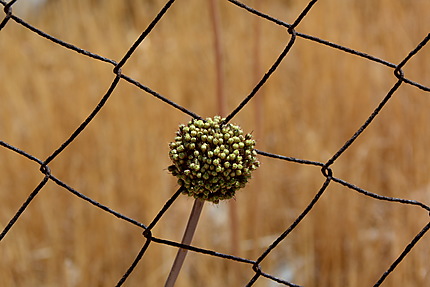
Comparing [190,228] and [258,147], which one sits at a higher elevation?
[258,147]

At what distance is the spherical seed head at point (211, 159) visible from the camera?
50cm

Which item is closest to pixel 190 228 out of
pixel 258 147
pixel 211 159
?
pixel 211 159

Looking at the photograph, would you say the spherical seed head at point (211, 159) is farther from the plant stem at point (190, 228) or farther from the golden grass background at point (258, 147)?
the golden grass background at point (258, 147)

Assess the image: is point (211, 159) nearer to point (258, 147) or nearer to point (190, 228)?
point (190, 228)

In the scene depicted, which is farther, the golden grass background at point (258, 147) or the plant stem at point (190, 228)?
the golden grass background at point (258, 147)

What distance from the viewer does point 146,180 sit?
151cm

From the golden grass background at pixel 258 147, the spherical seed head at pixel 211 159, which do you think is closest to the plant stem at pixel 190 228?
the spherical seed head at pixel 211 159

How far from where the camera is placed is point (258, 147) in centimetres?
139

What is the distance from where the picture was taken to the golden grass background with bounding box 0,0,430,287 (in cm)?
142

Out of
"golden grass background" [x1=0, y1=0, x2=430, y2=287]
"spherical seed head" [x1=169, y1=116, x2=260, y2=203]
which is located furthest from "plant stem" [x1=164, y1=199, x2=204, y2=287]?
"golden grass background" [x1=0, y1=0, x2=430, y2=287]

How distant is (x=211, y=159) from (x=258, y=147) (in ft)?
2.93

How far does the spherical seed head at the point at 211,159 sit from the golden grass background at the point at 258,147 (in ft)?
2.33

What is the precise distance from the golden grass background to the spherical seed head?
0.71 metres

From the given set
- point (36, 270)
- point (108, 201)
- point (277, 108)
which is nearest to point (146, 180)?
point (108, 201)
